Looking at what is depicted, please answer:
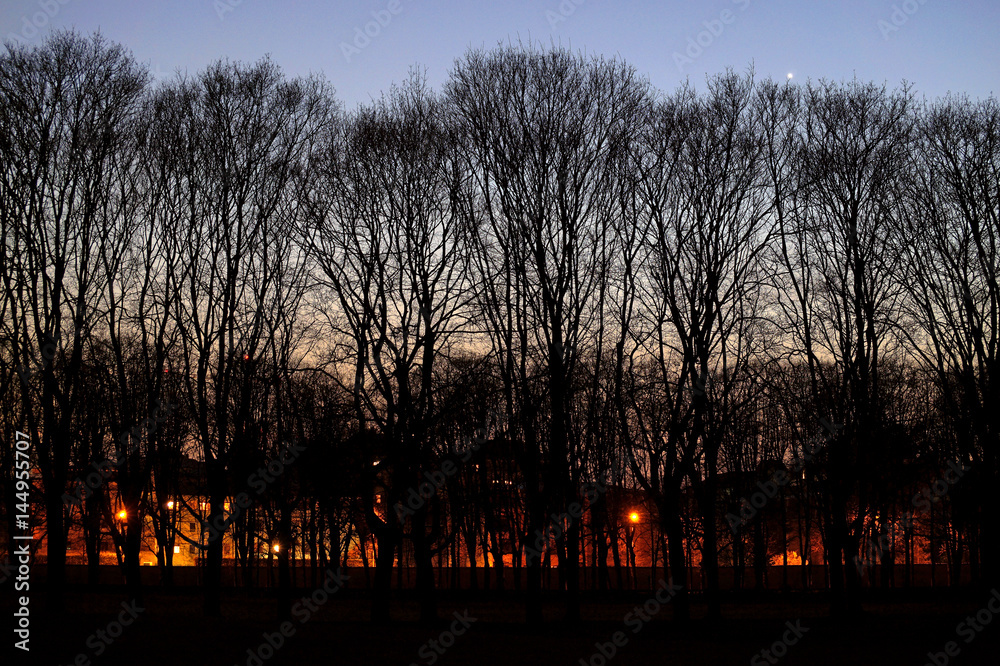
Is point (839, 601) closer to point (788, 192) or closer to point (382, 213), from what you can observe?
point (788, 192)

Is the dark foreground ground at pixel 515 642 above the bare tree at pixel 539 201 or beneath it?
beneath

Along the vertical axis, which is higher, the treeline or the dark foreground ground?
the treeline

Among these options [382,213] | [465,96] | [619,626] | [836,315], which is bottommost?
[619,626]

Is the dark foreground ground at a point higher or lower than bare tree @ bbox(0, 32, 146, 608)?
lower

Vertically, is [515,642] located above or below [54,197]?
below

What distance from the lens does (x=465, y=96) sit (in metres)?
16.9

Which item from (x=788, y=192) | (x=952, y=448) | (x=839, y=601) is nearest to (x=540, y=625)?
(x=839, y=601)

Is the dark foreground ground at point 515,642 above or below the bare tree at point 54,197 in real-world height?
below

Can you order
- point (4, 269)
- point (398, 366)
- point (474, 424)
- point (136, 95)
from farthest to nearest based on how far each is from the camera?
point (474, 424) < point (136, 95) < point (398, 366) < point (4, 269)

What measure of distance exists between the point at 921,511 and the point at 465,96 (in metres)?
35.0

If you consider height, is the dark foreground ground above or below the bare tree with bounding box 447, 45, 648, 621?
below

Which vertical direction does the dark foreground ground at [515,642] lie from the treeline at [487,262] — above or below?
below

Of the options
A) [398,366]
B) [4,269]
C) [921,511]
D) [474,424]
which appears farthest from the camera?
[921,511]

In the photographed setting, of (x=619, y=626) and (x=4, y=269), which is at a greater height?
(x=4, y=269)
